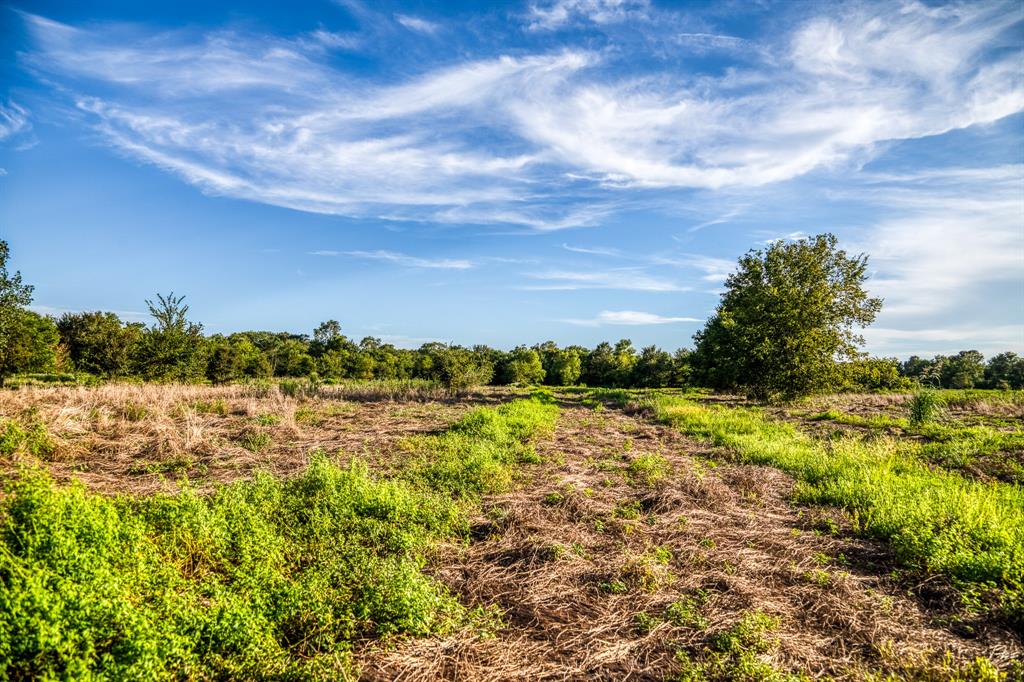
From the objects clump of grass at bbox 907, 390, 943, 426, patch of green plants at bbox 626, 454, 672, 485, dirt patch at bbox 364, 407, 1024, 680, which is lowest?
dirt patch at bbox 364, 407, 1024, 680

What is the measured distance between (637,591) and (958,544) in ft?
13.7

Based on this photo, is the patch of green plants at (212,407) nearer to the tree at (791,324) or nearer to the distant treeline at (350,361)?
the distant treeline at (350,361)

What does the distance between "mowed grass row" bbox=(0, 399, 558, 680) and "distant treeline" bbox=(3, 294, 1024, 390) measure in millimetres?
19870

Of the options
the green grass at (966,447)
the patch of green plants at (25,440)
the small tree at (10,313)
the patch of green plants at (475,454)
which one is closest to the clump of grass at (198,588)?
the patch of green plants at (475,454)

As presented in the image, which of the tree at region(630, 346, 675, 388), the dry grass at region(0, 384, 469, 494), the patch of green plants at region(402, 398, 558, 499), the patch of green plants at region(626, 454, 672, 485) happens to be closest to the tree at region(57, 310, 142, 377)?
the dry grass at region(0, 384, 469, 494)

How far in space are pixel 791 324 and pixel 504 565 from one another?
23154 millimetres

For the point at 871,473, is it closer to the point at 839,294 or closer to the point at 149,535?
the point at 149,535

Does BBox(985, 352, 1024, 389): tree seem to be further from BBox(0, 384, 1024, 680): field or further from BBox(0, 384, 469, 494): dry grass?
BBox(0, 384, 469, 494): dry grass

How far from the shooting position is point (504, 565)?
5.16 meters

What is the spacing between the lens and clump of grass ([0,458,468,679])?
267cm

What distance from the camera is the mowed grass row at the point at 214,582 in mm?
2686

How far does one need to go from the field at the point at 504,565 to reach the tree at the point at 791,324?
12.8m

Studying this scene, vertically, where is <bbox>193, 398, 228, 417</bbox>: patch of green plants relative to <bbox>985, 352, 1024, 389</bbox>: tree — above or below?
below

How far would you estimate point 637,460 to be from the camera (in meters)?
9.63
